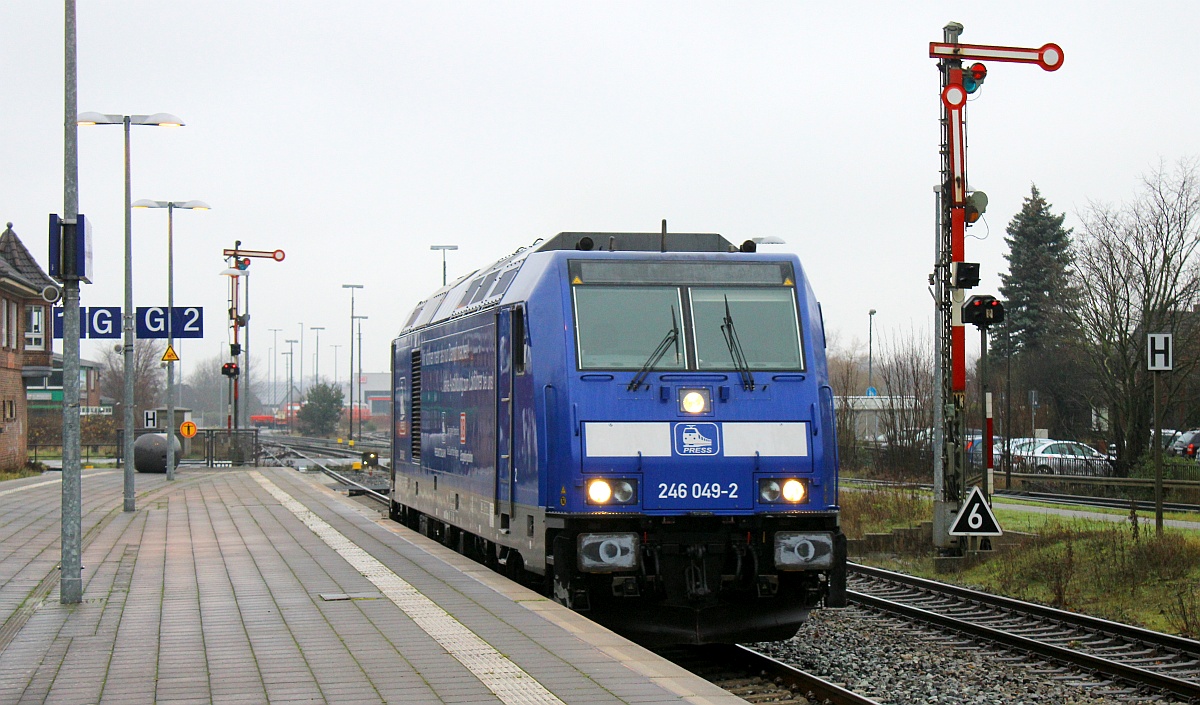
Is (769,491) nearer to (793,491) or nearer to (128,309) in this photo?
(793,491)

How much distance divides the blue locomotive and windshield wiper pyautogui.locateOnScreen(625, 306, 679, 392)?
19mm

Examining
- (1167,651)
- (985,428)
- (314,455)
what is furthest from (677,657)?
(314,455)

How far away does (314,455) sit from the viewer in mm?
61344

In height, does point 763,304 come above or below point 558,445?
above

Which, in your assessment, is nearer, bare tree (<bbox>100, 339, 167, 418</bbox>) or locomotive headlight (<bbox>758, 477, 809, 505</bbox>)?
locomotive headlight (<bbox>758, 477, 809, 505</bbox>)

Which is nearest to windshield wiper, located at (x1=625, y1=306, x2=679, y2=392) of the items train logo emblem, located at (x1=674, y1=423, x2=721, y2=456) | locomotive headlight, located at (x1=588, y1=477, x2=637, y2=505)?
train logo emblem, located at (x1=674, y1=423, x2=721, y2=456)

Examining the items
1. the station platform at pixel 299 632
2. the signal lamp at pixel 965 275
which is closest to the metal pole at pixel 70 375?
the station platform at pixel 299 632

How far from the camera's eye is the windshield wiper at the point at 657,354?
10234mm

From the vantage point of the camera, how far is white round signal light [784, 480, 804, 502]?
10.2 metres

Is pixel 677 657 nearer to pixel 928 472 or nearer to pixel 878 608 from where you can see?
pixel 878 608

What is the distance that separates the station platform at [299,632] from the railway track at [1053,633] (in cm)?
411

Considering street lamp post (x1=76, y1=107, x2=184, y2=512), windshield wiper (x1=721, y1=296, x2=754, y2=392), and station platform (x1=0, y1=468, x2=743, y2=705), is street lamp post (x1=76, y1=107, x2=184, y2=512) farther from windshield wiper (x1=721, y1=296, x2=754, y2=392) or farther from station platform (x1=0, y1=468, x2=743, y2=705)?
windshield wiper (x1=721, y1=296, x2=754, y2=392)

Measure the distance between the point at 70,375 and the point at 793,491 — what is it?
594 cm

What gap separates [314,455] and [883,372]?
35.7m
